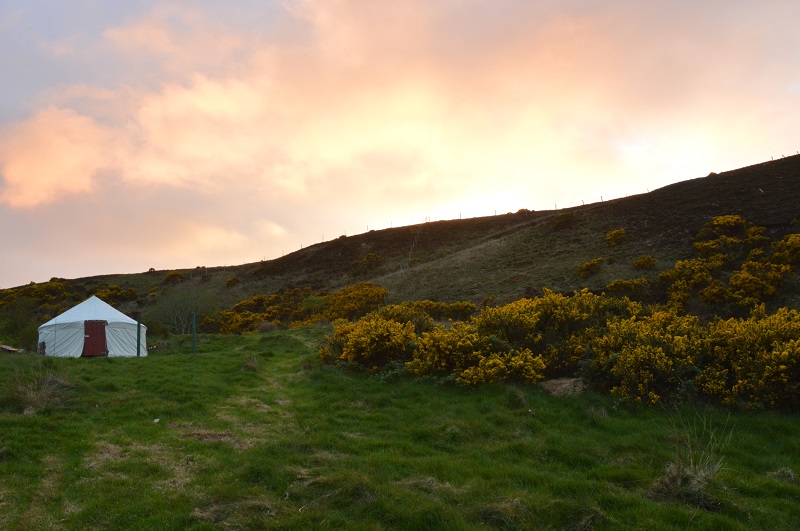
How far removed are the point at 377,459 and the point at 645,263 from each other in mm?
23673

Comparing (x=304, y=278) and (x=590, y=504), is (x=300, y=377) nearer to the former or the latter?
(x=590, y=504)

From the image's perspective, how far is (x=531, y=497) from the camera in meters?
5.71

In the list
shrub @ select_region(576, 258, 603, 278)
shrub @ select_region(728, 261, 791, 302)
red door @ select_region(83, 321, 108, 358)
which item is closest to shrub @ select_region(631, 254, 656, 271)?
shrub @ select_region(576, 258, 603, 278)

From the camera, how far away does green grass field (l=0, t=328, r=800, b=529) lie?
5391mm

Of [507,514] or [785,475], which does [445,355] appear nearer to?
[785,475]

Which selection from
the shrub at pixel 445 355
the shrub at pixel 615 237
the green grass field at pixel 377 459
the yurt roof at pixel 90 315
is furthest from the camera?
the shrub at pixel 615 237

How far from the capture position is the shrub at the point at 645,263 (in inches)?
1064

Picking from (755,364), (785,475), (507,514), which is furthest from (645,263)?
(507,514)

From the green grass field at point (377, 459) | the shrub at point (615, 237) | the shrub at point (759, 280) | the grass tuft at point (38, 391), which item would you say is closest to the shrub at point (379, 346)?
the green grass field at point (377, 459)

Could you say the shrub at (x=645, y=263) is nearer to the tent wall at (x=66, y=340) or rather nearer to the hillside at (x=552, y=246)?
the hillside at (x=552, y=246)

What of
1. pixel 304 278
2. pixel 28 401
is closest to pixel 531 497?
pixel 28 401

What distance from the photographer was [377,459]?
7.21m

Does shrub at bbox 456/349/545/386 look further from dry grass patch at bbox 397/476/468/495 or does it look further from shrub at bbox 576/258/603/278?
shrub at bbox 576/258/603/278

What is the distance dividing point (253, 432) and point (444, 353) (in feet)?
16.4
